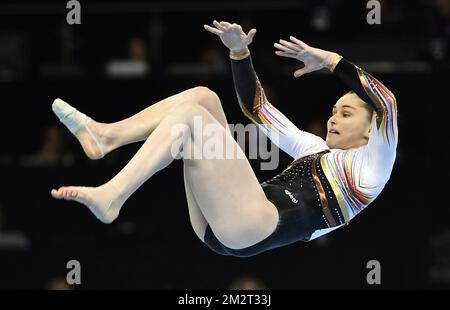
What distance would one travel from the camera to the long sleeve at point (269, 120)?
4242mm

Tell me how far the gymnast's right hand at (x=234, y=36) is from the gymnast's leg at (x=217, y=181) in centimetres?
49

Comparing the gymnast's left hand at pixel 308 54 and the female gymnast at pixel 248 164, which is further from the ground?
the gymnast's left hand at pixel 308 54

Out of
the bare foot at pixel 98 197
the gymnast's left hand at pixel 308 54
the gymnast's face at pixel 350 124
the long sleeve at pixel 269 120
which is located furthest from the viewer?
the long sleeve at pixel 269 120

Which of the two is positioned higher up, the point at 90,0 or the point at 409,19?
the point at 90,0

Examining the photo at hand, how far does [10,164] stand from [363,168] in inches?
142

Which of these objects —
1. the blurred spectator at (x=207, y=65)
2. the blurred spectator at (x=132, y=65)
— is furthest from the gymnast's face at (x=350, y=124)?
the blurred spectator at (x=132, y=65)

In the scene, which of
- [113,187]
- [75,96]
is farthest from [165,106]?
[75,96]

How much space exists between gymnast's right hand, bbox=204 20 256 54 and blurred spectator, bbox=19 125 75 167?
293 centimetres

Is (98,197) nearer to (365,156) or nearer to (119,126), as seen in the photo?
(119,126)

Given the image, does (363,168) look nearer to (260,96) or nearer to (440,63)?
(260,96)

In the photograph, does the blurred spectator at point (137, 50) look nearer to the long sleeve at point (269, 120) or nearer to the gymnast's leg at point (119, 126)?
the long sleeve at point (269, 120)

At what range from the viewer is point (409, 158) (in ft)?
20.4

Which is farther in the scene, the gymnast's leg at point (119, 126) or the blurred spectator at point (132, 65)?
the blurred spectator at point (132, 65)

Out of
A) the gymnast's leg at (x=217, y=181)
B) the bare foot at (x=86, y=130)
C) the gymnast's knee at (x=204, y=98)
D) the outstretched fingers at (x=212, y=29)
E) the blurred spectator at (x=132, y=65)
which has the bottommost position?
the gymnast's leg at (x=217, y=181)
